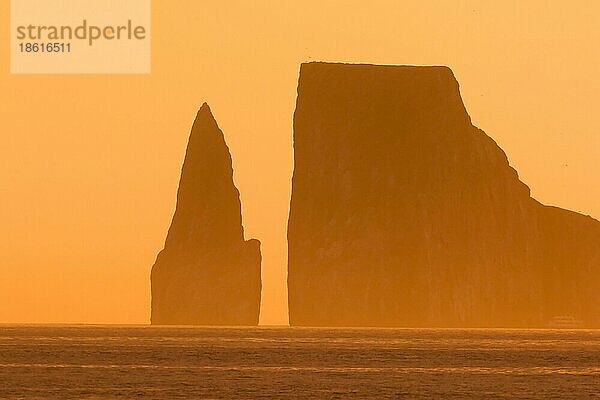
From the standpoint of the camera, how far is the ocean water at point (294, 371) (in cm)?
8506

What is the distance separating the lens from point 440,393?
280 ft

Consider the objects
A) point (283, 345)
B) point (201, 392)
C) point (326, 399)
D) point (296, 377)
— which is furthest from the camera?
point (283, 345)

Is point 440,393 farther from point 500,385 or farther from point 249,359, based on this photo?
point 249,359

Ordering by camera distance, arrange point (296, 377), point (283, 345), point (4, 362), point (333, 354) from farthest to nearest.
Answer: point (283, 345), point (333, 354), point (4, 362), point (296, 377)

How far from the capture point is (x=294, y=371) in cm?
10806

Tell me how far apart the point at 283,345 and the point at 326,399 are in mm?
91055

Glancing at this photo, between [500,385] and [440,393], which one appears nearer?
[440,393]

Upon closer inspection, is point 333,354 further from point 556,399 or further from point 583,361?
point 556,399

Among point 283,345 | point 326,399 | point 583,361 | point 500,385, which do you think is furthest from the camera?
point 283,345

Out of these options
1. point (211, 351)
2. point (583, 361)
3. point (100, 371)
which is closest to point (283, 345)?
point (211, 351)

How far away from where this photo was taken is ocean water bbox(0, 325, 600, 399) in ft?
279

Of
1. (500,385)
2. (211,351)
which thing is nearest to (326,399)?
(500,385)

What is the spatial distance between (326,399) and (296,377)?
826 inches

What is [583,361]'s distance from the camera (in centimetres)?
12900
